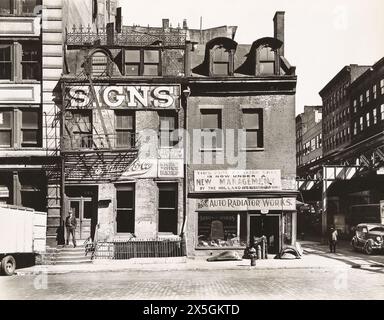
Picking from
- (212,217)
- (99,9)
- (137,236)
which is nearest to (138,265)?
(137,236)

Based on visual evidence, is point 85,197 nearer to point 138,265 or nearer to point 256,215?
point 138,265

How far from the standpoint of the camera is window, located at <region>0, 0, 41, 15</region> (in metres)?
26.1

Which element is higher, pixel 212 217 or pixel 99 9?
pixel 99 9

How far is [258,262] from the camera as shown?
2353 centimetres

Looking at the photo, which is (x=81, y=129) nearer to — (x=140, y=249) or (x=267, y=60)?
(x=140, y=249)

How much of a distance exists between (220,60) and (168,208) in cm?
864

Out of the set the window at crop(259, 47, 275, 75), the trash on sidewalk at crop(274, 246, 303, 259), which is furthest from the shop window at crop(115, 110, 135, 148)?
the trash on sidewalk at crop(274, 246, 303, 259)

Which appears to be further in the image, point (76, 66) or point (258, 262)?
point (76, 66)

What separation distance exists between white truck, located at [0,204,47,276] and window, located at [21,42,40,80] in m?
7.75

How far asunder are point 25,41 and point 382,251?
23405mm

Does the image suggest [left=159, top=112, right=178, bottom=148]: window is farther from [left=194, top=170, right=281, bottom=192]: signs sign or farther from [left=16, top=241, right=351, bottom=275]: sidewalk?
[left=16, top=241, right=351, bottom=275]: sidewalk

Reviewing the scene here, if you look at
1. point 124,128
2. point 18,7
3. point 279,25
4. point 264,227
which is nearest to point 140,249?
point 124,128

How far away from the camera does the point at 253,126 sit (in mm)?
26469

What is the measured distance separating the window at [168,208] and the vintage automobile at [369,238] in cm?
1167
